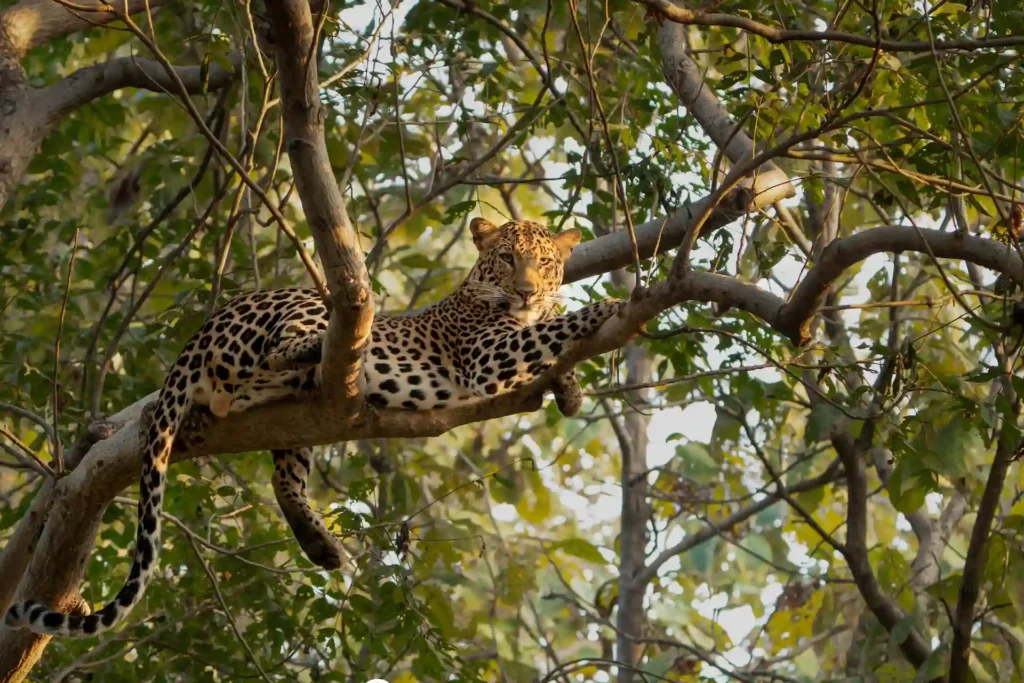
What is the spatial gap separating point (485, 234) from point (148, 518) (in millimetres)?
2455

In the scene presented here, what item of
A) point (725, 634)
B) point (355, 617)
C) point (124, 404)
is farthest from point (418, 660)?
point (725, 634)

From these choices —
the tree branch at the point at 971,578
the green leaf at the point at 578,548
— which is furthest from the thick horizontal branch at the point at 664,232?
the green leaf at the point at 578,548

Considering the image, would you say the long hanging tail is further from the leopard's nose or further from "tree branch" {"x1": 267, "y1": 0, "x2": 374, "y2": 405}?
the leopard's nose

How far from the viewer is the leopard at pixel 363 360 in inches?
222

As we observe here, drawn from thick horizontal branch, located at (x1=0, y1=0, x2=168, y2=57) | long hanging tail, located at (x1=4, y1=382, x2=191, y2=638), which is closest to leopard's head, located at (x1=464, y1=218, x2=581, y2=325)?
long hanging tail, located at (x1=4, y1=382, x2=191, y2=638)

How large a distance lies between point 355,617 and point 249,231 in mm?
2457

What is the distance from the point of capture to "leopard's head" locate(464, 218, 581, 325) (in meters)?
7.02

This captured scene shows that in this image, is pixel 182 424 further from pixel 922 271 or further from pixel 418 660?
pixel 922 271

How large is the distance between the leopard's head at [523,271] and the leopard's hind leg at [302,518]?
1258 mm

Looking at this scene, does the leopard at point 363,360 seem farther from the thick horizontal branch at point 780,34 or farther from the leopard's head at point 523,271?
the thick horizontal branch at point 780,34

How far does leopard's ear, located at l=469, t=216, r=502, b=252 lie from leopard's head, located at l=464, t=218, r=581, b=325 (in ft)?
0.04

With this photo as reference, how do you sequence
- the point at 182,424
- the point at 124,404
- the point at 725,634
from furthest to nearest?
1. the point at 725,634
2. the point at 124,404
3. the point at 182,424

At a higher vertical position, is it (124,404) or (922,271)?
(922,271)

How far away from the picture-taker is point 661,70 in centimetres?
842
